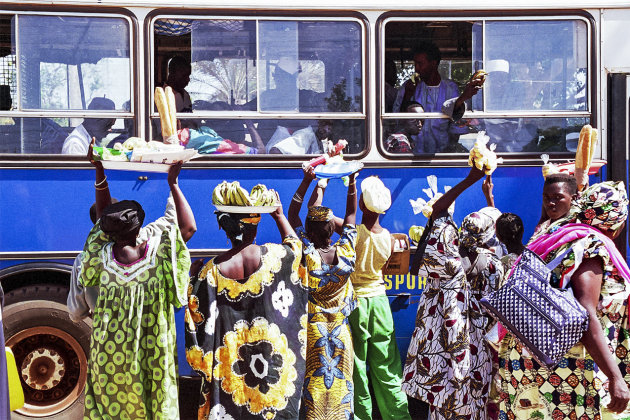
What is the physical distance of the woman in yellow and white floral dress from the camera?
4379 millimetres

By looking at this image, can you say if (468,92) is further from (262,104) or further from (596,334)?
(596,334)

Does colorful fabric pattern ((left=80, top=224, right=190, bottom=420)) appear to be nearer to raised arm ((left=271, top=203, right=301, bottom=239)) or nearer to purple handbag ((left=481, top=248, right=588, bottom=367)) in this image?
raised arm ((left=271, top=203, right=301, bottom=239))

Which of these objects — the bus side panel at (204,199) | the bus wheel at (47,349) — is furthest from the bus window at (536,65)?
the bus wheel at (47,349)

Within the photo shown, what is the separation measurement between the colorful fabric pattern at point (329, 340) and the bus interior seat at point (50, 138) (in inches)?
75.6

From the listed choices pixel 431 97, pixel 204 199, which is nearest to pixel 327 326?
pixel 204 199

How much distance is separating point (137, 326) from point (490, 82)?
318 centimetres

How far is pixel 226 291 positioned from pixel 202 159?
157 cm

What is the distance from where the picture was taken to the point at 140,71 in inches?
224

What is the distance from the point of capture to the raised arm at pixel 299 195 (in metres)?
5.01

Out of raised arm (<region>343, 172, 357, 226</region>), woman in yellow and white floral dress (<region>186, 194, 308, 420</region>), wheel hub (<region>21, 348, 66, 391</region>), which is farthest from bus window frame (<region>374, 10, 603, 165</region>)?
wheel hub (<region>21, 348, 66, 391</region>)

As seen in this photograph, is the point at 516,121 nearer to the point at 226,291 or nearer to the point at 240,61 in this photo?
the point at 240,61

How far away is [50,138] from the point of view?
5617mm

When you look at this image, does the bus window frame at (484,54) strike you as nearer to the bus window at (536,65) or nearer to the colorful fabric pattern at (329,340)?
the bus window at (536,65)

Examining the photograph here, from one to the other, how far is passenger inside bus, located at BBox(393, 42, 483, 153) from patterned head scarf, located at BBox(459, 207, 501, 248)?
1.07 meters
